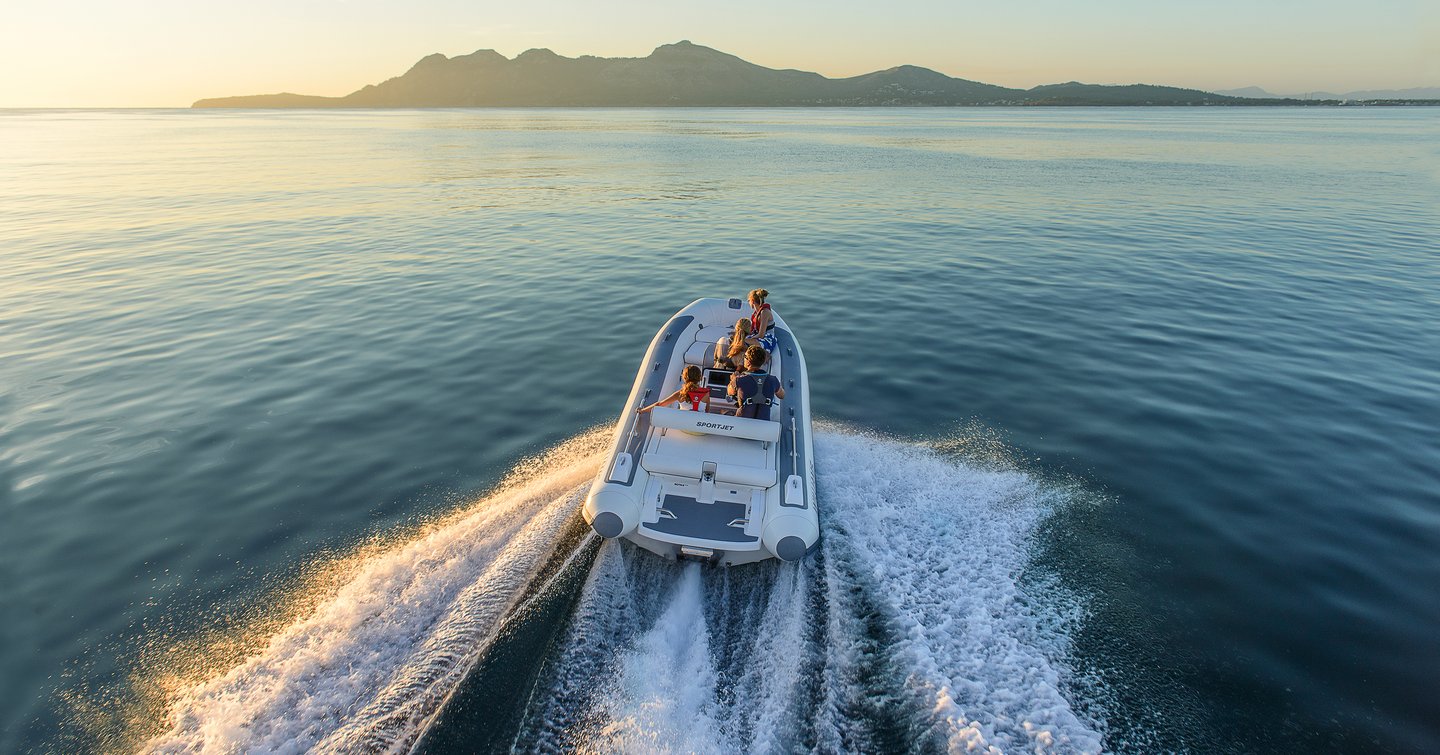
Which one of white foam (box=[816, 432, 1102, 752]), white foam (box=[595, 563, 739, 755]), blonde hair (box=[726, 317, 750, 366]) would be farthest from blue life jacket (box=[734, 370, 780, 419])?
white foam (box=[595, 563, 739, 755])

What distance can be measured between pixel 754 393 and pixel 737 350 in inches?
47.1

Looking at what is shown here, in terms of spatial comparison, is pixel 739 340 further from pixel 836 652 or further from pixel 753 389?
pixel 836 652

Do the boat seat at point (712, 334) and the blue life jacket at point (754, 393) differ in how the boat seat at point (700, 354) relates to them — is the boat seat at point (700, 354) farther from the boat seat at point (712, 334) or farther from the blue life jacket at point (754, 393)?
the blue life jacket at point (754, 393)

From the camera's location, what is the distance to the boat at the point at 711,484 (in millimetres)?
6523

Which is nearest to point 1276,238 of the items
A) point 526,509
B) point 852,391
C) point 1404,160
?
point 852,391

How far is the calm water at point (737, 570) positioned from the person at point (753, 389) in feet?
4.39

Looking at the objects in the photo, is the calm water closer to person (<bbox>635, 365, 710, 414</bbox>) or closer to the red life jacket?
person (<bbox>635, 365, 710, 414</bbox>)

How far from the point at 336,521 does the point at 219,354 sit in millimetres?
7045

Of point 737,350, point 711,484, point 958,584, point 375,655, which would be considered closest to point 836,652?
point 958,584

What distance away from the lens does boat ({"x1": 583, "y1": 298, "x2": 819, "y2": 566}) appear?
6.52 meters

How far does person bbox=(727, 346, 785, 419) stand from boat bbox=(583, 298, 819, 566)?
0.72ft

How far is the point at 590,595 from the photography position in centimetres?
614

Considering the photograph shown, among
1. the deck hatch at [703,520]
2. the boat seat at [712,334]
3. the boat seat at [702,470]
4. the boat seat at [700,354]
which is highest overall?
the boat seat at [712,334]

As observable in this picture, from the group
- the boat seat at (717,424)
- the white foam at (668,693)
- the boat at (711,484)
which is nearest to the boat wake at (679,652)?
the white foam at (668,693)
